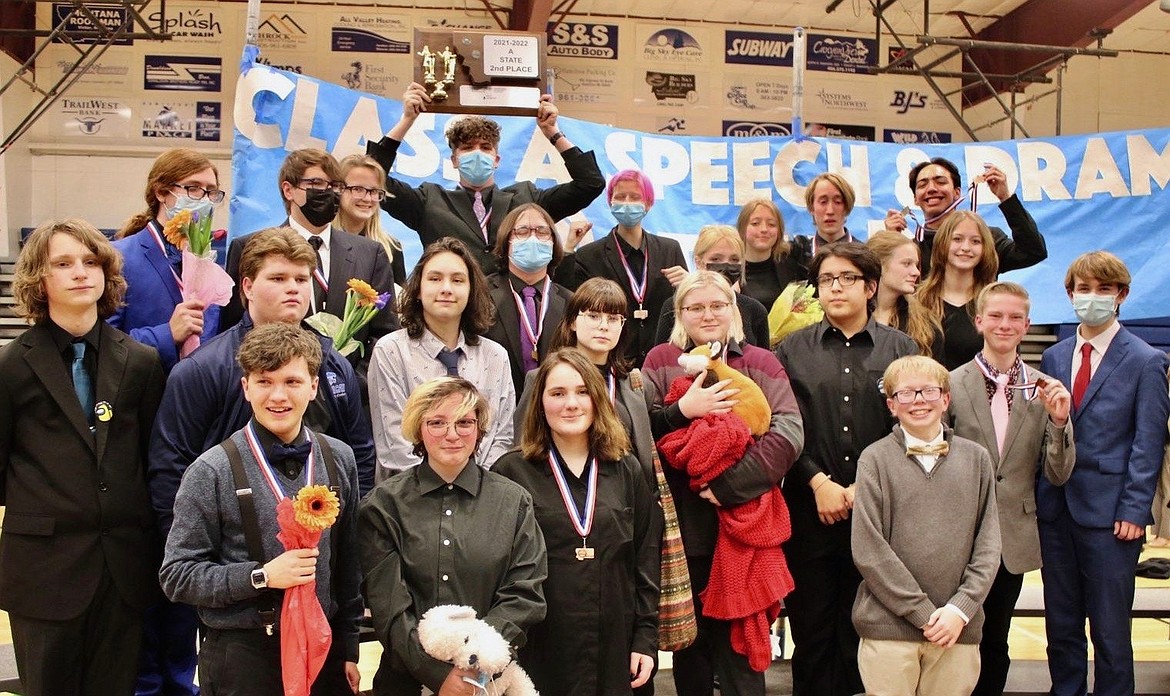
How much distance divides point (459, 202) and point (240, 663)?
7.08 ft

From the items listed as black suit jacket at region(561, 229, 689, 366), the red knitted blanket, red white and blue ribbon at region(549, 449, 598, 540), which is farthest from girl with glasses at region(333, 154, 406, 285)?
the red knitted blanket

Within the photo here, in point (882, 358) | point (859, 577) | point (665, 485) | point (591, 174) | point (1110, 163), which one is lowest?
point (859, 577)

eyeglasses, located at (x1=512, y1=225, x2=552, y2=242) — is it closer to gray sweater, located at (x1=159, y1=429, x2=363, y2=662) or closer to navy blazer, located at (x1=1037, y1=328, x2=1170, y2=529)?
gray sweater, located at (x1=159, y1=429, x2=363, y2=662)

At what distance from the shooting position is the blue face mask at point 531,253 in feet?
11.7

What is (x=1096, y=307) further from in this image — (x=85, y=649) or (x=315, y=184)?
(x=85, y=649)

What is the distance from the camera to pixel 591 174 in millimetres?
4285

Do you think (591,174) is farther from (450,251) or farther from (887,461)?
(887,461)

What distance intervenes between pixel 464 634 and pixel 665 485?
34.7 inches

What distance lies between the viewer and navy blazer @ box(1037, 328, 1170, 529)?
3.57m

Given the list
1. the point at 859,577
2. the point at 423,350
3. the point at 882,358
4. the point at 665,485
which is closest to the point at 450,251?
the point at 423,350

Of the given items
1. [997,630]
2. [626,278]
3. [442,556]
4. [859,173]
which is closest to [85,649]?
[442,556]

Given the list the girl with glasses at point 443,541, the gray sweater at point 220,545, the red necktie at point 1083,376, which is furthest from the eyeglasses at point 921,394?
the gray sweater at point 220,545

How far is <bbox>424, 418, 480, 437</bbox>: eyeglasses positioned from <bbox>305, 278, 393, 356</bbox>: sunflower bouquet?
588mm

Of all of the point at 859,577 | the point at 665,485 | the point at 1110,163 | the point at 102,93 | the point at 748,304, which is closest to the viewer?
the point at 665,485
